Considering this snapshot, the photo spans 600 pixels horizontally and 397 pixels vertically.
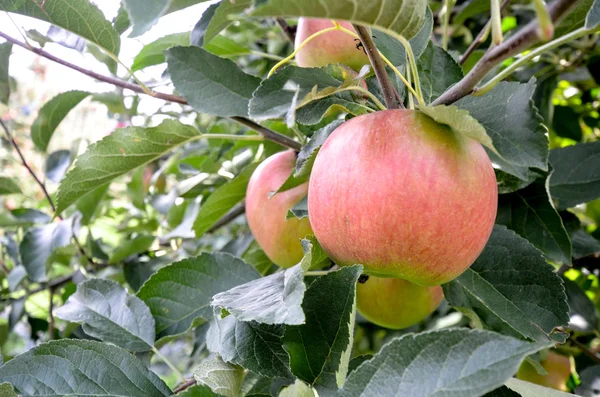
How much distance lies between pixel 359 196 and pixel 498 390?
0.21 metres

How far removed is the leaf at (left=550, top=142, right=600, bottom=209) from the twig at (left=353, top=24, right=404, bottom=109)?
1.38 feet

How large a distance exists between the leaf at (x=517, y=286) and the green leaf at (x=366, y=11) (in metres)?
0.29

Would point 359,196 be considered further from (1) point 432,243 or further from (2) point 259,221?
(2) point 259,221

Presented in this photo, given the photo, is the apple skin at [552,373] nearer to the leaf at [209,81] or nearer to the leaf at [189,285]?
the leaf at [189,285]

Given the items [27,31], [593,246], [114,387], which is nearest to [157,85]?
[27,31]

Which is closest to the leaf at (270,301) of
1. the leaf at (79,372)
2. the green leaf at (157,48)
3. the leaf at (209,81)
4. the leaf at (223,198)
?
the leaf at (79,372)

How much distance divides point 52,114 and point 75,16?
476mm

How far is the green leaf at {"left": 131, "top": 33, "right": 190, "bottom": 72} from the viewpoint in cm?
89

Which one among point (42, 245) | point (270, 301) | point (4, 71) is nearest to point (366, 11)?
point (270, 301)

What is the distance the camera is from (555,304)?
1.86 feet

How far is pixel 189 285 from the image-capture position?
28.7 inches

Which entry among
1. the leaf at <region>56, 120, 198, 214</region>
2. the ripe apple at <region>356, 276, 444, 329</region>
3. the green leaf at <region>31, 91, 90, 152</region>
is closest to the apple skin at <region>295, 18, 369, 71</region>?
the leaf at <region>56, 120, 198, 214</region>

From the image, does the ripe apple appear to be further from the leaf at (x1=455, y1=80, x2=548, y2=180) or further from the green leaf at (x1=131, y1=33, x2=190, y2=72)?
the green leaf at (x1=131, y1=33, x2=190, y2=72)

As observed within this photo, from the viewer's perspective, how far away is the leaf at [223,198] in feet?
2.92
